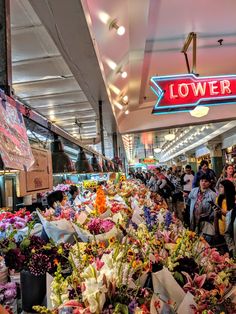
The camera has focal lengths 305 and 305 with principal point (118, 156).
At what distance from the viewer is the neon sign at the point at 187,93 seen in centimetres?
586

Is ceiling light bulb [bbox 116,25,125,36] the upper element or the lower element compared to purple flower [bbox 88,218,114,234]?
upper

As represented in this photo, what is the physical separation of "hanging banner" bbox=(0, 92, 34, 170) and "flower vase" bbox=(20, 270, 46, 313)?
1.91 feet

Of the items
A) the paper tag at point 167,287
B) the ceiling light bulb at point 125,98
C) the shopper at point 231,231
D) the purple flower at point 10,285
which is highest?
the ceiling light bulb at point 125,98

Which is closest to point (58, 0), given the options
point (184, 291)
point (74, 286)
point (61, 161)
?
point (61, 161)

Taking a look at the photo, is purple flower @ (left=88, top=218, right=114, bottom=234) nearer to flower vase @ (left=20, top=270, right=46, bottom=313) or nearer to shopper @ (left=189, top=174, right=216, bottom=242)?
flower vase @ (left=20, top=270, right=46, bottom=313)

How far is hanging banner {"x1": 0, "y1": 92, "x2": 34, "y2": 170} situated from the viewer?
106cm

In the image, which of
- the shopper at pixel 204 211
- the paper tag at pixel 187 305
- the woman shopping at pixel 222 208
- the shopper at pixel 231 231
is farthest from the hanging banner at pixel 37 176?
the shopper at pixel 204 211

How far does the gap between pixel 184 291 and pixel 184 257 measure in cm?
25

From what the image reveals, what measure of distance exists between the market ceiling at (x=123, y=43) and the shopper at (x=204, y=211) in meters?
2.11

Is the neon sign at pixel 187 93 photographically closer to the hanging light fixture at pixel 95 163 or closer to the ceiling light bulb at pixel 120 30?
the ceiling light bulb at pixel 120 30

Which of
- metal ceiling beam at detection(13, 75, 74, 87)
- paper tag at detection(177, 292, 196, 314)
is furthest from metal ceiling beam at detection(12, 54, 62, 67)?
paper tag at detection(177, 292, 196, 314)

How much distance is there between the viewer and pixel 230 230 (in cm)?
397

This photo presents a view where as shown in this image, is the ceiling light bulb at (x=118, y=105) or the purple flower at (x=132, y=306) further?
the ceiling light bulb at (x=118, y=105)

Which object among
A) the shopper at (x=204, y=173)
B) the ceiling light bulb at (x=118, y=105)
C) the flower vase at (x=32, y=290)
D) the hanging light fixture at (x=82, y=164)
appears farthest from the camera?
the ceiling light bulb at (x=118, y=105)
